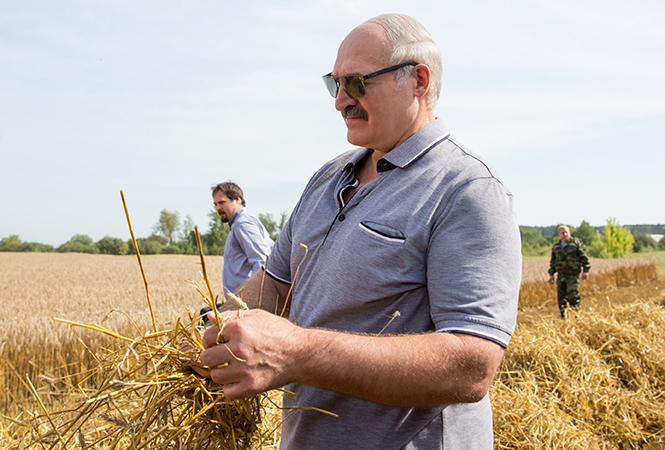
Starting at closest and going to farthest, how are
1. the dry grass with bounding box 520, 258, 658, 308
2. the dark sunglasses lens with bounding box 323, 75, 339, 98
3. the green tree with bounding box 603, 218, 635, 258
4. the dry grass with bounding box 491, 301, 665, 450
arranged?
the dark sunglasses lens with bounding box 323, 75, 339, 98 < the dry grass with bounding box 491, 301, 665, 450 < the dry grass with bounding box 520, 258, 658, 308 < the green tree with bounding box 603, 218, 635, 258

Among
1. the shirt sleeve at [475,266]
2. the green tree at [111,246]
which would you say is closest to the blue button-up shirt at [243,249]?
the shirt sleeve at [475,266]

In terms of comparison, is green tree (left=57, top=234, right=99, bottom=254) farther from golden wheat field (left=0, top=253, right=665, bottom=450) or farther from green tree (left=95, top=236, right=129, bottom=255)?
golden wheat field (left=0, top=253, right=665, bottom=450)

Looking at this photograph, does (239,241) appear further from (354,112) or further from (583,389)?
(354,112)

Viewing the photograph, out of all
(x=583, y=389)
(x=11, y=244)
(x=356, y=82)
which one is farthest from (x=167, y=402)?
(x=11, y=244)

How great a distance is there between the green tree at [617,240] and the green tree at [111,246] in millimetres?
55003

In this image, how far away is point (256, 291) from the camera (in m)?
1.82

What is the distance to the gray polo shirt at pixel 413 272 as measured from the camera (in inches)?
47.7

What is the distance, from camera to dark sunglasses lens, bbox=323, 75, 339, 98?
1771 millimetres

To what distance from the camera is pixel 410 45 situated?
159cm

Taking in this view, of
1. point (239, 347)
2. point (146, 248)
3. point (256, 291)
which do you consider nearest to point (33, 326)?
point (256, 291)

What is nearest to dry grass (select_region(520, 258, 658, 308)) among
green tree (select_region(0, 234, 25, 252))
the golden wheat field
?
the golden wheat field

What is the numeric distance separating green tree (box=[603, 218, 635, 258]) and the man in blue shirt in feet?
169

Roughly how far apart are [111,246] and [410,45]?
211ft

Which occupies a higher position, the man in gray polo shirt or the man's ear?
the man's ear
